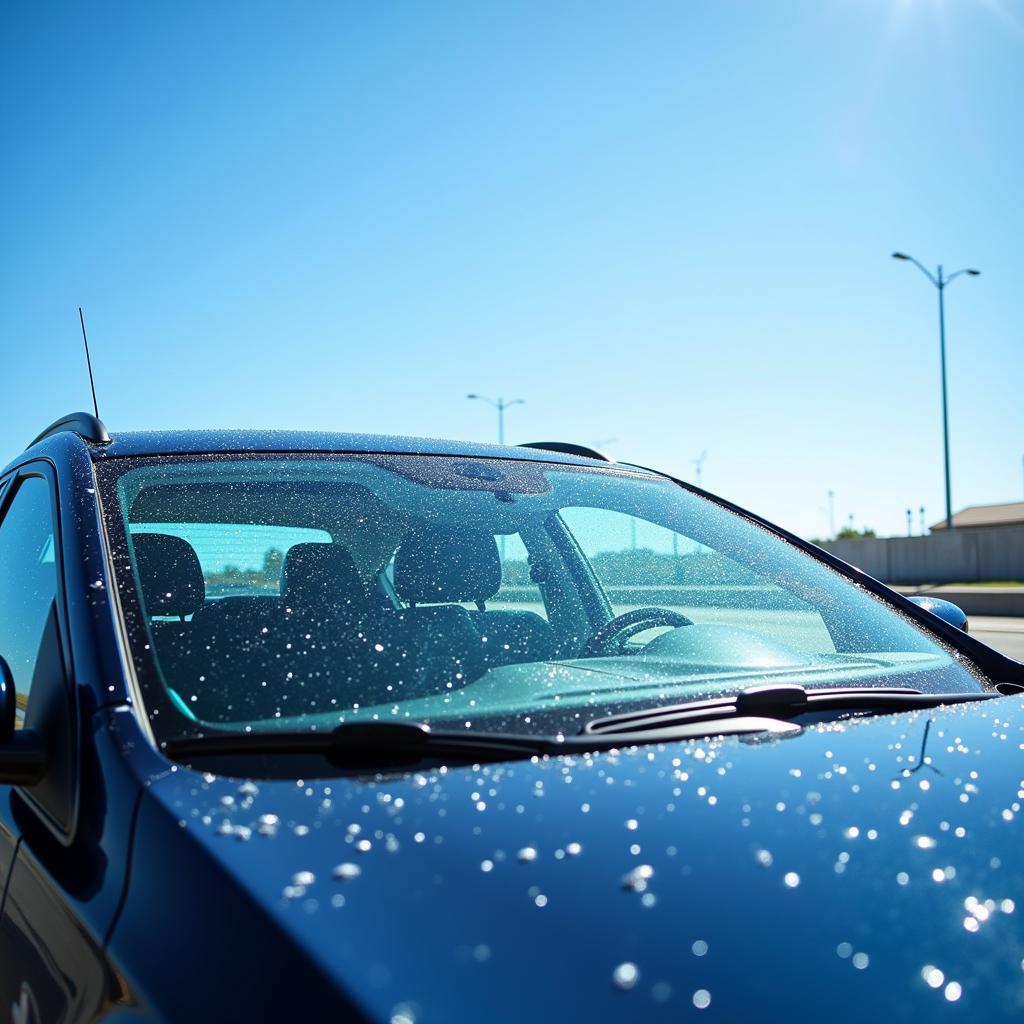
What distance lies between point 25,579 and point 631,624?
4.07ft

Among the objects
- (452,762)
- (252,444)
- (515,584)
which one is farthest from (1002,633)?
(452,762)

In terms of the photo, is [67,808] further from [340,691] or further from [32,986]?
[340,691]

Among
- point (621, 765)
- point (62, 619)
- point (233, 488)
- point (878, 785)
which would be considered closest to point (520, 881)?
point (621, 765)

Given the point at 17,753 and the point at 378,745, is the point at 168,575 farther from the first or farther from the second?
the point at 378,745

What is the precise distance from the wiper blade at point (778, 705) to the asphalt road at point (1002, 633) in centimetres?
1050

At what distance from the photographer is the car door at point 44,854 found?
1189mm

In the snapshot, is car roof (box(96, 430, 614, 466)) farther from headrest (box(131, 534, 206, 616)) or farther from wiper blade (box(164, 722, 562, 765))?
wiper blade (box(164, 722, 562, 765))

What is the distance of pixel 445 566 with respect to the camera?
213 cm

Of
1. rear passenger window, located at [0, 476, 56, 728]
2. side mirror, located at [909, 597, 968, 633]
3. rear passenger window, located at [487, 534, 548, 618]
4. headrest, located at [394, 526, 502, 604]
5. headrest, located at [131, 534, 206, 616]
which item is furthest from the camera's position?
side mirror, located at [909, 597, 968, 633]

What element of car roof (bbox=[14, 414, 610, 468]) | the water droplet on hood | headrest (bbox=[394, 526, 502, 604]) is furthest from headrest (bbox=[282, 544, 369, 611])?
the water droplet on hood

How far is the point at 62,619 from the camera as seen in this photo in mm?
1623

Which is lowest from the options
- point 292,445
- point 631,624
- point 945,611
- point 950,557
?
point 950,557

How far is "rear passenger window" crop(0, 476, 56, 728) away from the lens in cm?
186

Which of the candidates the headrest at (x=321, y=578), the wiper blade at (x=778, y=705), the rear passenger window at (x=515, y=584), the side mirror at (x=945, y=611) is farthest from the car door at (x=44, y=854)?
the side mirror at (x=945, y=611)
